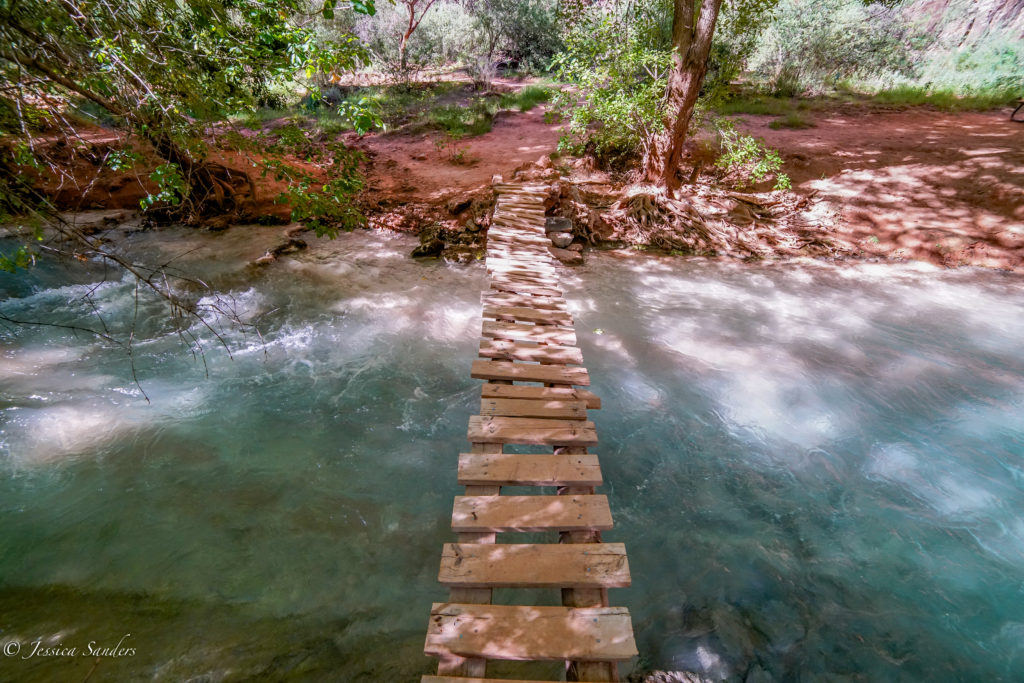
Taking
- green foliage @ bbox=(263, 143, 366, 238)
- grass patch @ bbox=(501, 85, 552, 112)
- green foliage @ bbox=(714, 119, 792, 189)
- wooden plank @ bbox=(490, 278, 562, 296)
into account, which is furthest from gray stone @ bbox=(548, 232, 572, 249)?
grass patch @ bbox=(501, 85, 552, 112)

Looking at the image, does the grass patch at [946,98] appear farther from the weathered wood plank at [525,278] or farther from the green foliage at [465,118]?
the weathered wood plank at [525,278]

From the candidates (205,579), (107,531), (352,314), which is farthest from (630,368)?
(107,531)

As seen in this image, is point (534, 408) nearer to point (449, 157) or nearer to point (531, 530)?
point (531, 530)

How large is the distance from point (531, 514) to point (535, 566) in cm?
27

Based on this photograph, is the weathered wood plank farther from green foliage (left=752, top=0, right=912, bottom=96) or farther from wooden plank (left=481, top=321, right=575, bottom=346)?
green foliage (left=752, top=0, right=912, bottom=96)

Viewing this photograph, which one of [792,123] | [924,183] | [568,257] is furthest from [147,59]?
[792,123]

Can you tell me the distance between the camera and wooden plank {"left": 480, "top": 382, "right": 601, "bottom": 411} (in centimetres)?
299

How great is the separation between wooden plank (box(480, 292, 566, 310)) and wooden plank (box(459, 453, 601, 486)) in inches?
71.6

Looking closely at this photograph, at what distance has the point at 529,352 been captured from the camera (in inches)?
134

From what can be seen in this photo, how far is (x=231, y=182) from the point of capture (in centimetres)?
732

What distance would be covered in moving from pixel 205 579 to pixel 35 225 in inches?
81.2

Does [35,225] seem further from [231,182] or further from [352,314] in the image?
[231,182]

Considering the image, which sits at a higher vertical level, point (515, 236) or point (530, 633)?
point (515, 236)

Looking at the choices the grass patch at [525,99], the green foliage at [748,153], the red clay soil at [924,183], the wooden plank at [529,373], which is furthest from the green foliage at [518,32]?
the wooden plank at [529,373]
